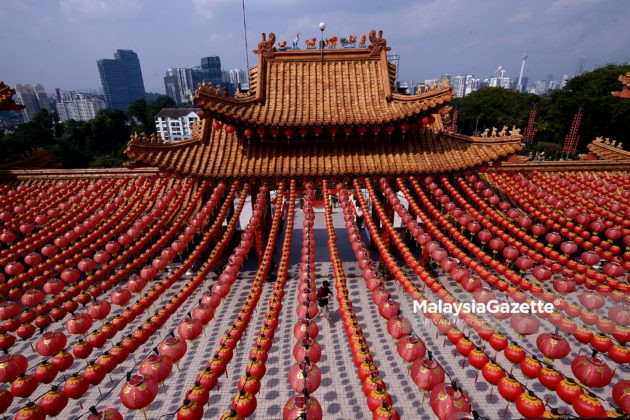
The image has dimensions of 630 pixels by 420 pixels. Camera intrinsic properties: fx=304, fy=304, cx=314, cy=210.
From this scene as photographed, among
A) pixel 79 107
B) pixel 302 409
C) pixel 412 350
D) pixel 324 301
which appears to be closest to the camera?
pixel 302 409

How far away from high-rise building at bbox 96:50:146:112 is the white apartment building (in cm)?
10930

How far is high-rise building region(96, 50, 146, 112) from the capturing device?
157 metres

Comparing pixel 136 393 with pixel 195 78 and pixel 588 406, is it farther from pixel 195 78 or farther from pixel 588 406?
pixel 195 78

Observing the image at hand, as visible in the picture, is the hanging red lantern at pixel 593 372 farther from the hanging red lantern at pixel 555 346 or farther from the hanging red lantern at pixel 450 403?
the hanging red lantern at pixel 450 403

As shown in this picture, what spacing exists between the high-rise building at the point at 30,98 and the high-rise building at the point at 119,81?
3524 cm

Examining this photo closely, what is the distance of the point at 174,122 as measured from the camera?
6531 centimetres

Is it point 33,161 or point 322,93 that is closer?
point 322,93

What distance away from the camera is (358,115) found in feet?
37.1

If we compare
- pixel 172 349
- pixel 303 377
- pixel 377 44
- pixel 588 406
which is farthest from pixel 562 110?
pixel 172 349

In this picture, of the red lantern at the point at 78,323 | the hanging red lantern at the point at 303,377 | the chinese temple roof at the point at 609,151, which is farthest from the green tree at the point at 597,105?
the red lantern at the point at 78,323

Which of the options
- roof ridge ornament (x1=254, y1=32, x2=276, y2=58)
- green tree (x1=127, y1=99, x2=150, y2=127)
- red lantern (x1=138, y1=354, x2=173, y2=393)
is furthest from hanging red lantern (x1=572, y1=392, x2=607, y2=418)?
green tree (x1=127, y1=99, x2=150, y2=127)

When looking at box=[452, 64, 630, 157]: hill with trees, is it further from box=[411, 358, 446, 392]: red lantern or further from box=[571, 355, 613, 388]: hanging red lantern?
box=[411, 358, 446, 392]: red lantern

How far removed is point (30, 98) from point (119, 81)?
61.4 metres

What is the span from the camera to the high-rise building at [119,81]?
15724 cm
